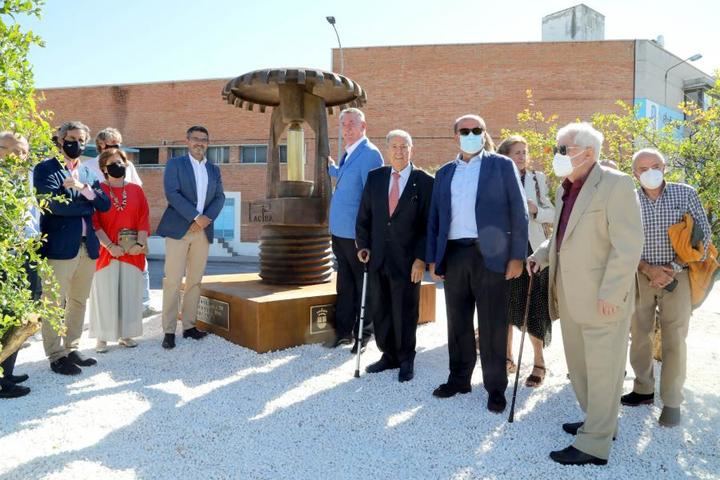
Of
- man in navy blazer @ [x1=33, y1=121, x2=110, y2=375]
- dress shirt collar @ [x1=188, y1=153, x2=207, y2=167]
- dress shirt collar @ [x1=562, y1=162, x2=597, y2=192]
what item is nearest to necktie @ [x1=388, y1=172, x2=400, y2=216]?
dress shirt collar @ [x1=562, y1=162, x2=597, y2=192]

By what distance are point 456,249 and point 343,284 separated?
1.46 meters

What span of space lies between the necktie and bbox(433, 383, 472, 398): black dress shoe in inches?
51.1

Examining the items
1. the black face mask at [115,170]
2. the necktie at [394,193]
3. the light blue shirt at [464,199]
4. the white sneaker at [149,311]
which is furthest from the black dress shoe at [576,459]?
the white sneaker at [149,311]

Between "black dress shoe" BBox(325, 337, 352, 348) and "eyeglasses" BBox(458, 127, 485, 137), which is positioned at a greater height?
"eyeglasses" BBox(458, 127, 485, 137)

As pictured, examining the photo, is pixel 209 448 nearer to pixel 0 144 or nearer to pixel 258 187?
pixel 0 144

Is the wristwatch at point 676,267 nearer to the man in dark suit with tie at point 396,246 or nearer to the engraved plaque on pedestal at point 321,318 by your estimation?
the man in dark suit with tie at point 396,246

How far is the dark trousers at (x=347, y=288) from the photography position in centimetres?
469

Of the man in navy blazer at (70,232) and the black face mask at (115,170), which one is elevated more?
the black face mask at (115,170)

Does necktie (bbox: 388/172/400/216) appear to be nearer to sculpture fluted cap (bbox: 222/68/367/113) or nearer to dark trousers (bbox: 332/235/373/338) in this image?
dark trousers (bbox: 332/235/373/338)

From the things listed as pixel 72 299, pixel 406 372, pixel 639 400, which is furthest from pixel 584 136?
pixel 72 299

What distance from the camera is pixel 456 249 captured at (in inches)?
141

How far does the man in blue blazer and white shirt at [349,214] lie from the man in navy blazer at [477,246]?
1.07 meters

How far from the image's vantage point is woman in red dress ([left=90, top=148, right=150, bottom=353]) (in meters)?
4.61

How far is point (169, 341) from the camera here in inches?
189
